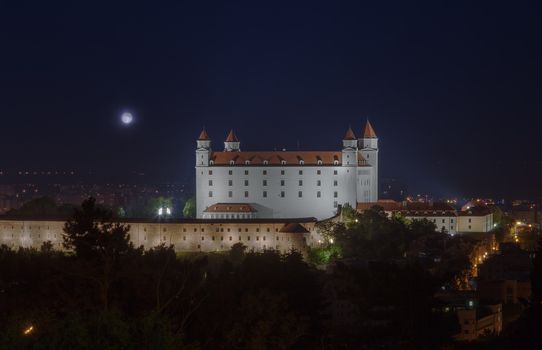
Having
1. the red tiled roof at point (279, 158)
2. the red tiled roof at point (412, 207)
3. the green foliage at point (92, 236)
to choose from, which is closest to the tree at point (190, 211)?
the red tiled roof at point (279, 158)

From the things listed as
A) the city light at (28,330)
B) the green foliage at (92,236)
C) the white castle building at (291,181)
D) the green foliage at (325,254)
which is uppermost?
the white castle building at (291,181)

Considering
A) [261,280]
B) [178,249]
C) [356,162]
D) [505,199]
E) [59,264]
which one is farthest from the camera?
[505,199]

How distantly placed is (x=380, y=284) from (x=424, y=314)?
2588mm

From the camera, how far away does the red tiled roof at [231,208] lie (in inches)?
2319

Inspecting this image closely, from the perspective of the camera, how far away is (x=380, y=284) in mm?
30812

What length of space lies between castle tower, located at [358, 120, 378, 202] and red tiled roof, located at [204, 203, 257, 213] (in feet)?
24.4

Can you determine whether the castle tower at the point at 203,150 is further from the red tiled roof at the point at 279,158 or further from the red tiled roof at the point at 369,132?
the red tiled roof at the point at 369,132

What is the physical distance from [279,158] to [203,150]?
472 centimetres

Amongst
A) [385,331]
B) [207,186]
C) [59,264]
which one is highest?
[207,186]

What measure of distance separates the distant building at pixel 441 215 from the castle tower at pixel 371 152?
3.12 feet

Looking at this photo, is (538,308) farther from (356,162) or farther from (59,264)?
(356,162)

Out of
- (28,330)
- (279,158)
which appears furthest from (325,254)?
(28,330)

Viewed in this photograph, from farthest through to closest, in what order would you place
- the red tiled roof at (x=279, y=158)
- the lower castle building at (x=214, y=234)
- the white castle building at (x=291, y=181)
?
1. the red tiled roof at (x=279, y=158)
2. the white castle building at (x=291, y=181)
3. the lower castle building at (x=214, y=234)

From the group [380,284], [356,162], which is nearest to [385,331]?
[380,284]
